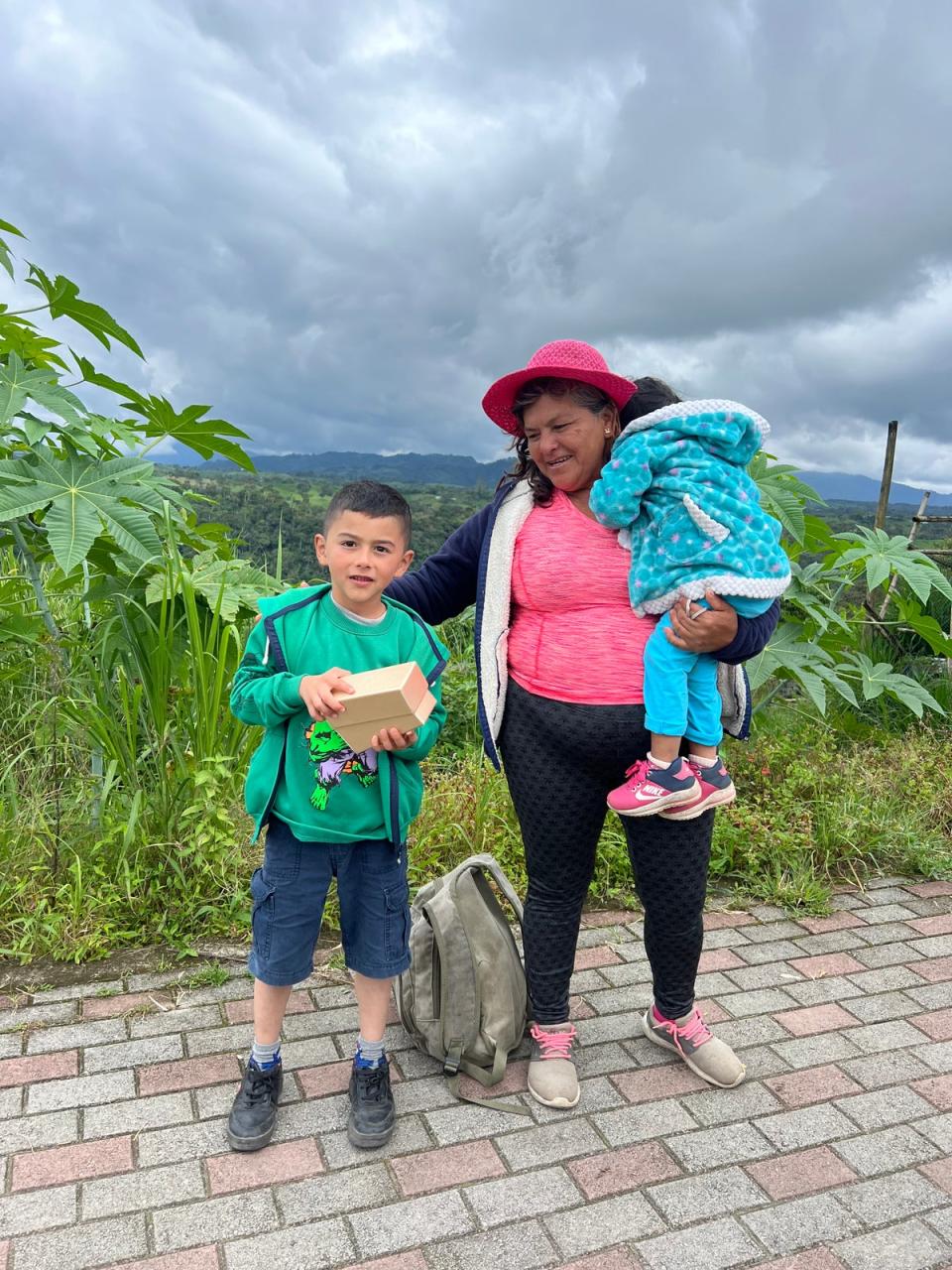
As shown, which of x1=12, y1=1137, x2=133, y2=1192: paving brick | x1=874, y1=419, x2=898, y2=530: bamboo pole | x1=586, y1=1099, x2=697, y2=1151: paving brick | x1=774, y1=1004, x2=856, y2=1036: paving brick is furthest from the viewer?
x1=874, y1=419, x2=898, y2=530: bamboo pole

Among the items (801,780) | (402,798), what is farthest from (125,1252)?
(801,780)

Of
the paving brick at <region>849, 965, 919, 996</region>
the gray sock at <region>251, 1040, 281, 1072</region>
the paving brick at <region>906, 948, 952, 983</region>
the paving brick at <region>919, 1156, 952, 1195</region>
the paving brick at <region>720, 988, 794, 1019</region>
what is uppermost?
the gray sock at <region>251, 1040, 281, 1072</region>

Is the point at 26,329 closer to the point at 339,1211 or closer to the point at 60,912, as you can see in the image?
the point at 60,912

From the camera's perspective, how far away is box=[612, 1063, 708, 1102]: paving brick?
2369mm

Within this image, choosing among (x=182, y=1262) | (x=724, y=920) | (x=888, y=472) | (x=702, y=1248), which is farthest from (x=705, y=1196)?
(x=888, y=472)

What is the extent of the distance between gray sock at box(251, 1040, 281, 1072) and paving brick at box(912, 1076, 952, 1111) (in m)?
1.69

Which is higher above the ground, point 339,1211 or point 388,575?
point 388,575

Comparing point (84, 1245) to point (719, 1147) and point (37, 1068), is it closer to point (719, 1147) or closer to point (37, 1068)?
point (37, 1068)

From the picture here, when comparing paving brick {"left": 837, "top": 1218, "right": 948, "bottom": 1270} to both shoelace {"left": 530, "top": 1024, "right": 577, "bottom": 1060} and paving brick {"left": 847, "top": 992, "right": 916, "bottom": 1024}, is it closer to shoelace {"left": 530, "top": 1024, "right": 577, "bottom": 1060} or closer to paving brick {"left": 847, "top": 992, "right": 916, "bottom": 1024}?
shoelace {"left": 530, "top": 1024, "right": 577, "bottom": 1060}

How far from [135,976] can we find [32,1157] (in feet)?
Result: 2.46

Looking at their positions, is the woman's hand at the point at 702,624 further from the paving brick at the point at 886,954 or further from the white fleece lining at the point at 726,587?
the paving brick at the point at 886,954

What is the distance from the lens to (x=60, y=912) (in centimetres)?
296

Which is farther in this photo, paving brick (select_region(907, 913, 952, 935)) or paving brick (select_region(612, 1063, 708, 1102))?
paving brick (select_region(907, 913, 952, 935))

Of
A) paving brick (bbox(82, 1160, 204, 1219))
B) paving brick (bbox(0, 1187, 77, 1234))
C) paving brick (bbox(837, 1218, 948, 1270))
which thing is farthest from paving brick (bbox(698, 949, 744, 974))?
paving brick (bbox(0, 1187, 77, 1234))
